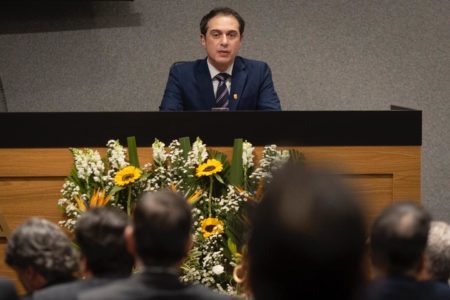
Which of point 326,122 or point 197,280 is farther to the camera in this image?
point 326,122

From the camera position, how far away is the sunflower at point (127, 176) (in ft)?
13.1

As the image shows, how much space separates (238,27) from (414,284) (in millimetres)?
3209

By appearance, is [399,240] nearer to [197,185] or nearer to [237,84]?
[197,185]

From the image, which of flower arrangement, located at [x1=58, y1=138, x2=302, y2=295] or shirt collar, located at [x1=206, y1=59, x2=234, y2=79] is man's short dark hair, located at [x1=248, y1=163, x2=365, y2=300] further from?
shirt collar, located at [x1=206, y1=59, x2=234, y2=79]

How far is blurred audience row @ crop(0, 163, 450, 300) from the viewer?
1171 mm

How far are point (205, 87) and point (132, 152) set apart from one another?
3.61 feet

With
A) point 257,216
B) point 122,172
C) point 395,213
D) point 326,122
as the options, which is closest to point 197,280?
point 122,172

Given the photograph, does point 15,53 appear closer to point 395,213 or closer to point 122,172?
point 122,172

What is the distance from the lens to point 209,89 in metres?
5.15

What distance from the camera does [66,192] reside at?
4.10m

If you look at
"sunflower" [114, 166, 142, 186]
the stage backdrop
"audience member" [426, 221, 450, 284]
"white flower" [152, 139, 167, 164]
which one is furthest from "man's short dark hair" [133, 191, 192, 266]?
the stage backdrop

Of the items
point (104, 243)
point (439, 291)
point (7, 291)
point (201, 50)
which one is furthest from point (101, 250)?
point (201, 50)

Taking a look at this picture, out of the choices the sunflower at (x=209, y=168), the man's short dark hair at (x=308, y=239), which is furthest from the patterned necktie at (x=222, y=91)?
the man's short dark hair at (x=308, y=239)

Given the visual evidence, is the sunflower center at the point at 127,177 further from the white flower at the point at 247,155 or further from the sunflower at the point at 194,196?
the white flower at the point at 247,155
